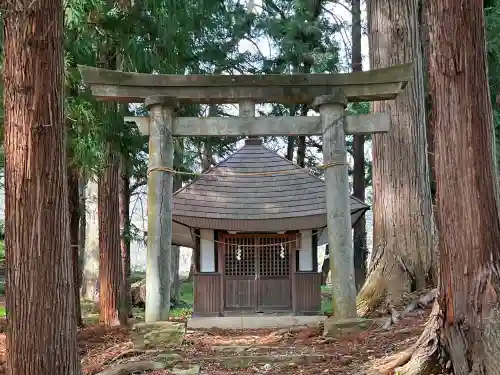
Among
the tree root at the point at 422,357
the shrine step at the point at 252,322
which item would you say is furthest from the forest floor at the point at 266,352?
the shrine step at the point at 252,322

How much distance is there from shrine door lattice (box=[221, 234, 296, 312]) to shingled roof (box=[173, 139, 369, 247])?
2.37 ft

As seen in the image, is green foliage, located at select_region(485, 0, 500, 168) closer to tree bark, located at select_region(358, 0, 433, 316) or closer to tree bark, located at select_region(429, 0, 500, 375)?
tree bark, located at select_region(358, 0, 433, 316)

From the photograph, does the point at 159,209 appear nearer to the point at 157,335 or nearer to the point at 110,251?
the point at 157,335

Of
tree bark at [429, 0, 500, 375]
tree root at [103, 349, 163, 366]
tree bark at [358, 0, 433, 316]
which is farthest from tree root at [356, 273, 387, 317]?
tree bark at [429, 0, 500, 375]

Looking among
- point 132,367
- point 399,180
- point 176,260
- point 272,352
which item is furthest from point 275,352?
point 176,260

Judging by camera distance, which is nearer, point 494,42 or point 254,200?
point 254,200

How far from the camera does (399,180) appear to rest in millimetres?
8773

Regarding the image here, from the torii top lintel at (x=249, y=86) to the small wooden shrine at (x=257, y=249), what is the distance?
2737 mm

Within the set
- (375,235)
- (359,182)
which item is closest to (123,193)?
(375,235)

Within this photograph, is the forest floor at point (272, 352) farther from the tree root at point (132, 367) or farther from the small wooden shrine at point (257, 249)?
the small wooden shrine at point (257, 249)

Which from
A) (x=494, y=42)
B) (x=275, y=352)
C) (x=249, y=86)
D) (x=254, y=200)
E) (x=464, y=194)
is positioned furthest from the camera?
(x=494, y=42)

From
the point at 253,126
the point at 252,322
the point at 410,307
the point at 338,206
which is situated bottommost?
the point at 252,322

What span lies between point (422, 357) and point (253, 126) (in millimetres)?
4071

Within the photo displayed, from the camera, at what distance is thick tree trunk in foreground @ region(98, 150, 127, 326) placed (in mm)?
10547
